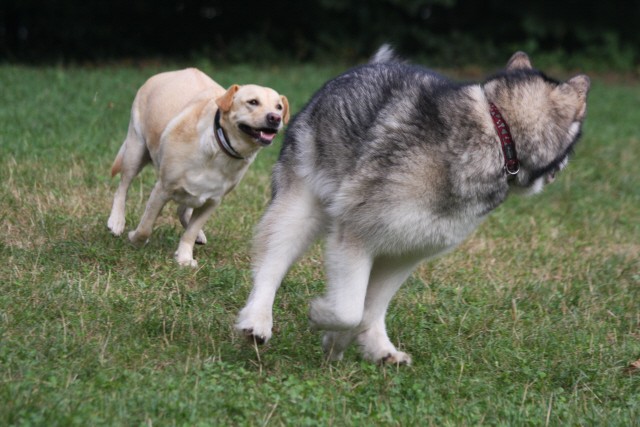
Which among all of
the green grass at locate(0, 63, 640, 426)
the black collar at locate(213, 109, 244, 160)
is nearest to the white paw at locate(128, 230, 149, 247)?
the green grass at locate(0, 63, 640, 426)

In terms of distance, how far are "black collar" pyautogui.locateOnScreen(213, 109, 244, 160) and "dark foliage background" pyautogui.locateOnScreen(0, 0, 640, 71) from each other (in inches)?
523

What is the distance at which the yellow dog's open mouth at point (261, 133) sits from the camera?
5176mm

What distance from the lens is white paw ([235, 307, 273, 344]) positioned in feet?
13.0

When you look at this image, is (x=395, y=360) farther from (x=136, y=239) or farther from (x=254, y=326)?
(x=136, y=239)

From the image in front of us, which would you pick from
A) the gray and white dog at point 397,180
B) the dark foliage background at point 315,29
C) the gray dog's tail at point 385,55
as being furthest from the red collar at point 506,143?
the dark foliage background at point 315,29

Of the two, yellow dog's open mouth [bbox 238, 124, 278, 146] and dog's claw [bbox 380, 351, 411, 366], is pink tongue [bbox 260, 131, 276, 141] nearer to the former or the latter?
yellow dog's open mouth [bbox 238, 124, 278, 146]

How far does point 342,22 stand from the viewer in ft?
66.0

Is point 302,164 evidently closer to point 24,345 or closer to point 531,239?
point 24,345

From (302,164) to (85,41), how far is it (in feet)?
50.7

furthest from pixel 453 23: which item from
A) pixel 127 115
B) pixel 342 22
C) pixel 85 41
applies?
pixel 127 115

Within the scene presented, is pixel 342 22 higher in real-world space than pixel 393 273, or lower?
lower

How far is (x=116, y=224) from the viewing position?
5934 mm

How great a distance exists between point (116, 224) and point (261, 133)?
1.36 metres

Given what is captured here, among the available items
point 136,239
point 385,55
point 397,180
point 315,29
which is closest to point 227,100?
point 385,55
